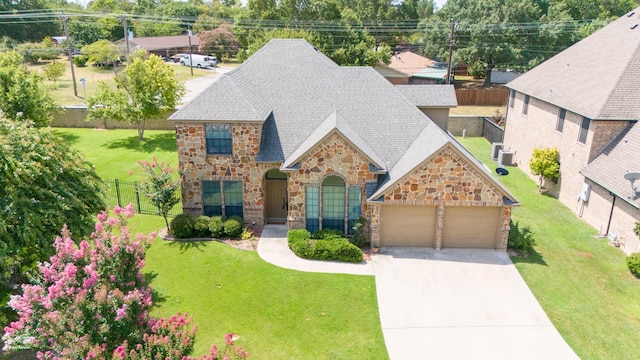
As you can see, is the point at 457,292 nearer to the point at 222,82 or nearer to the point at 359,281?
the point at 359,281

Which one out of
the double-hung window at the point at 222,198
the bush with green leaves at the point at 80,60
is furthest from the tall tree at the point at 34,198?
the bush with green leaves at the point at 80,60

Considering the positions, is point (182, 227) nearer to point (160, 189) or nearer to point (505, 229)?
point (160, 189)

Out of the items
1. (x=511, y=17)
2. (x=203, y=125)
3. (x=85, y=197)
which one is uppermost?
(x=511, y=17)

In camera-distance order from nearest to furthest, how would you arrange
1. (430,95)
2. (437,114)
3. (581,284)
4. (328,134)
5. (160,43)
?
(581,284) → (328,134) → (430,95) → (437,114) → (160,43)

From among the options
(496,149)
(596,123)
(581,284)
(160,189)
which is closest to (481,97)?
(496,149)

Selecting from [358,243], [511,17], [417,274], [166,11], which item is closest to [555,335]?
[417,274]

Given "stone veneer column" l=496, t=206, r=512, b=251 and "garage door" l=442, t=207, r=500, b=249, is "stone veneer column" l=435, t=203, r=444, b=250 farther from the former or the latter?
"stone veneer column" l=496, t=206, r=512, b=251
